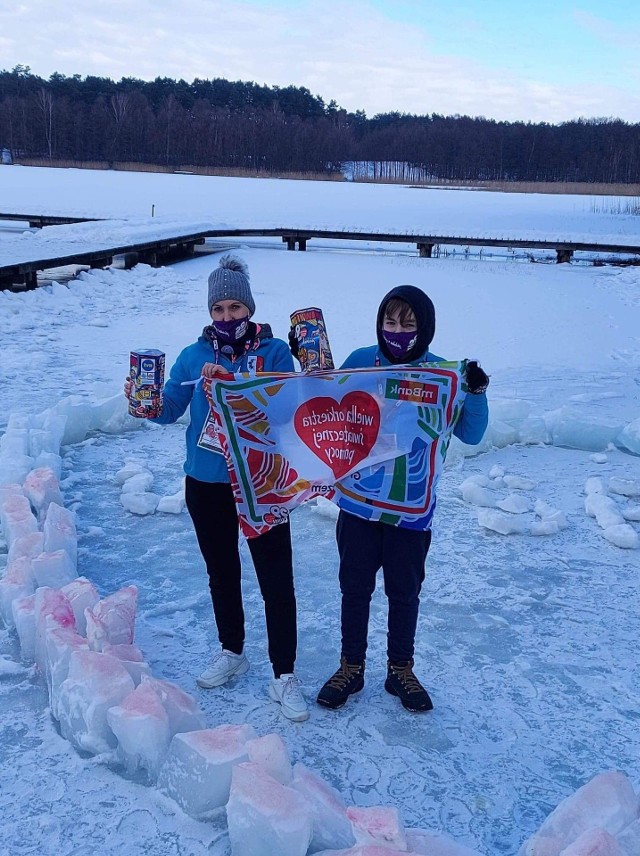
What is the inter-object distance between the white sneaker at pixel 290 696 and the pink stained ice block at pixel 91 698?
0.52 metres

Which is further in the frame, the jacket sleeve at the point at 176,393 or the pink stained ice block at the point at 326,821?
Answer: the jacket sleeve at the point at 176,393

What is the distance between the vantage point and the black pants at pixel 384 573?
8.66 feet

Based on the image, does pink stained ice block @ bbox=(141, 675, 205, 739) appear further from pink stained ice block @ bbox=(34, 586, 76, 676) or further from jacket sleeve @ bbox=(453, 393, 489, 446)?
jacket sleeve @ bbox=(453, 393, 489, 446)

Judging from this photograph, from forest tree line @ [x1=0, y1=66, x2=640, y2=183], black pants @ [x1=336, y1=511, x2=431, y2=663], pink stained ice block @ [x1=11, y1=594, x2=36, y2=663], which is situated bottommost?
pink stained ice block @ [x1=11, y1=594, x2=36, y2=663]

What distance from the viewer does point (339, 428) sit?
2742 millimetres

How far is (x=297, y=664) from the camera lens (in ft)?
9.82

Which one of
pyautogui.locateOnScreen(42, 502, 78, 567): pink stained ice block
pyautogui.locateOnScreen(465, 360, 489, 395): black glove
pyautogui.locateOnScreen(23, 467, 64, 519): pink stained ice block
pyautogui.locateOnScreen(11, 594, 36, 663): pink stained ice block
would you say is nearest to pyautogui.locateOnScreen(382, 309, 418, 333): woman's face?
pyautogui.locateOnScreen(465, 360, 489, 395): black glove

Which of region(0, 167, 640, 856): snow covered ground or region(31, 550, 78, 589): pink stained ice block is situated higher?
region(31, 550, 78, 589): pink stained ice block

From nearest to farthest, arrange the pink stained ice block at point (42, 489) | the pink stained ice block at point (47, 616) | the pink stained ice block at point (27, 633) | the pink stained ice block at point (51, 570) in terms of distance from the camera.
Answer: the pink stained ice block at point (47, 616)
the pink stained ice block at point (27, 633)
the pink stained ice block at point (51, 570)
the pink stained ice block at point (42, 489)

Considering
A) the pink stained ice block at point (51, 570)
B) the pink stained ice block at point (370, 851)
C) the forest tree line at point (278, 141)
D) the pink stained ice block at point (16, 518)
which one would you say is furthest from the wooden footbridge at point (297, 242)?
the forest tree line at point (278, 141)

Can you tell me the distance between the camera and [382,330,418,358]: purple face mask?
2596mm

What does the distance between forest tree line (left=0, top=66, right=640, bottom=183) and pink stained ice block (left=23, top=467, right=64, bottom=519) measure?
68422 mm

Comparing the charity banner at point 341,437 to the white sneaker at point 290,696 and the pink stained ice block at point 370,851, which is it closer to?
the white sneaker at point 290,696

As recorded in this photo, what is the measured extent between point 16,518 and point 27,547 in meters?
0.34
